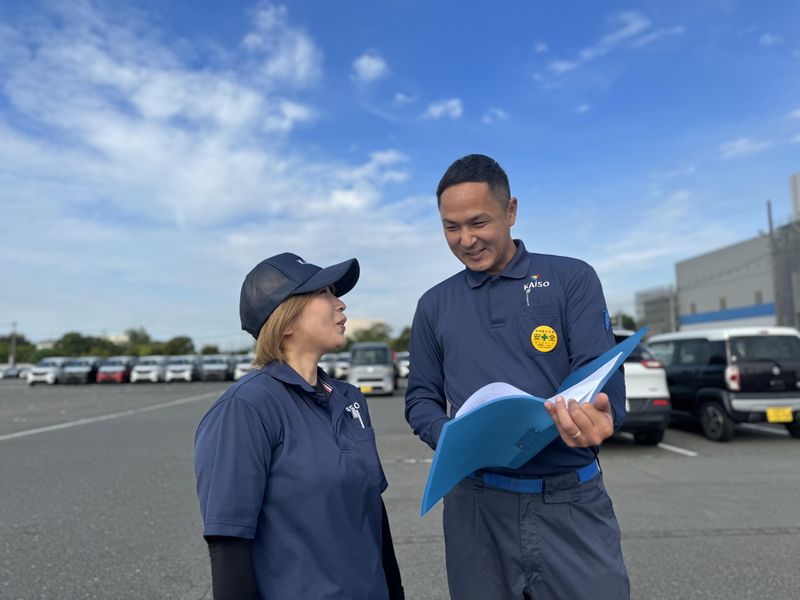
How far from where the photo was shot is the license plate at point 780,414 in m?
8.90

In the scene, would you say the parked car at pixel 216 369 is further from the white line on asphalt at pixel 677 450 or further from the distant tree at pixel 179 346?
the distant tree at pixel 179 346

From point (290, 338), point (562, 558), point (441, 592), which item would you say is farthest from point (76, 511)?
point (562, 558)

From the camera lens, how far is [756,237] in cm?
5534

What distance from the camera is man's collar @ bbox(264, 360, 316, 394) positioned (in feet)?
6.13

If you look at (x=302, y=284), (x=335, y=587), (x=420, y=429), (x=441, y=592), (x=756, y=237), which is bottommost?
(x=441, y=592)

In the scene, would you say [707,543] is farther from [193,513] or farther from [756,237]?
[756,237]

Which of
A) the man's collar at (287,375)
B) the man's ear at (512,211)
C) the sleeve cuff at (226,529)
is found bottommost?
the sleeve cuff at (226,529)

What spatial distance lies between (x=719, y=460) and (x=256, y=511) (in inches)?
319

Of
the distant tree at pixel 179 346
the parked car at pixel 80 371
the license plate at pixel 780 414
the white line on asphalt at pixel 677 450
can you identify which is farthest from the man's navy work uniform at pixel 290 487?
the distant tree at pixel 179 346

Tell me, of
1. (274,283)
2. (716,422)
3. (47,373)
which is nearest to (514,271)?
(274,283)

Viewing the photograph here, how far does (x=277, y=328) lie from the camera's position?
6.45 ft

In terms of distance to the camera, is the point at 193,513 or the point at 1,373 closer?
the point at 193,513

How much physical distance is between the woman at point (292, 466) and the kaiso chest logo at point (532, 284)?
62 cm

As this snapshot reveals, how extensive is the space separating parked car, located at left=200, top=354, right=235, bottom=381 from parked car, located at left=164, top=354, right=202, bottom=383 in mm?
487
